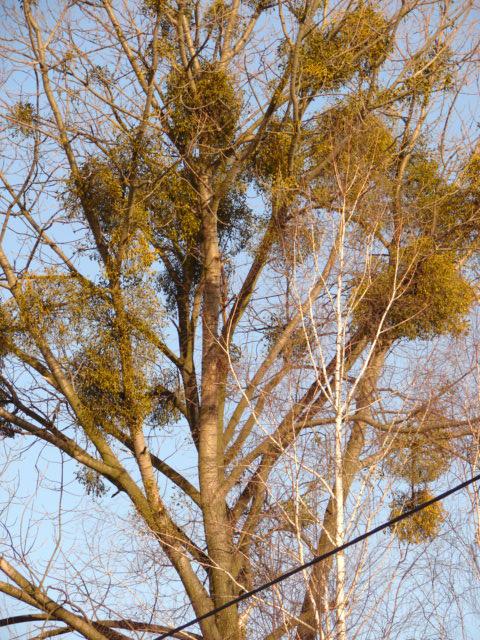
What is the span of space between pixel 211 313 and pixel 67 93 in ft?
8.72

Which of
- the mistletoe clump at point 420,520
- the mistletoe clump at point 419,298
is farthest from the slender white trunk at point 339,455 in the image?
the mistletoe clump at point 420,520

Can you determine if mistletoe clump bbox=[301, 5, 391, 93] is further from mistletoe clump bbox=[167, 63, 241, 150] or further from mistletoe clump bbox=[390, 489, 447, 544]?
mistletoe clump bbox=[390, 489, 447, 544]

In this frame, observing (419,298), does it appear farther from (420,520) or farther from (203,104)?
(203,104)

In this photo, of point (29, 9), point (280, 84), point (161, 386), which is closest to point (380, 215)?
point (280, 84)

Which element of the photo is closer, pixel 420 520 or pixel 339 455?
pixel 339 455

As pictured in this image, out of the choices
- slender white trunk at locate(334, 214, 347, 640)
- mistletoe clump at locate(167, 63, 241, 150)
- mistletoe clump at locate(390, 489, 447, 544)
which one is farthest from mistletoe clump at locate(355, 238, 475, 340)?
mistletoe clump at locate(167, 63, 241, 150)

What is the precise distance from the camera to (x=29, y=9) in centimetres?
1191

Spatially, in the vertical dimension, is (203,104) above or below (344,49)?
below

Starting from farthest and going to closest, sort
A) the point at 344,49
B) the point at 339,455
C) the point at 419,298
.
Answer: the point at 344,49 → the point at 419,298 → the point at 339,455

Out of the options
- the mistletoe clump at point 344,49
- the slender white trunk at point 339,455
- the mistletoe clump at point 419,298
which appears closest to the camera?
the slender white trunk at point 339,455

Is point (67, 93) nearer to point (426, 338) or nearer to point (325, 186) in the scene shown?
point (325, 186)

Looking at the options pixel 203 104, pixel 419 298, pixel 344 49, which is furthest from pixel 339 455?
pixel 344 49

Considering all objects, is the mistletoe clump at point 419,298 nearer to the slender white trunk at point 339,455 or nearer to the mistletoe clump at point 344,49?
the slender white trunk at point 339,455

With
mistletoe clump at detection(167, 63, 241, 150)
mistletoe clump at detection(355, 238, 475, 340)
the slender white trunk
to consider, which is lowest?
the slender white trunk
